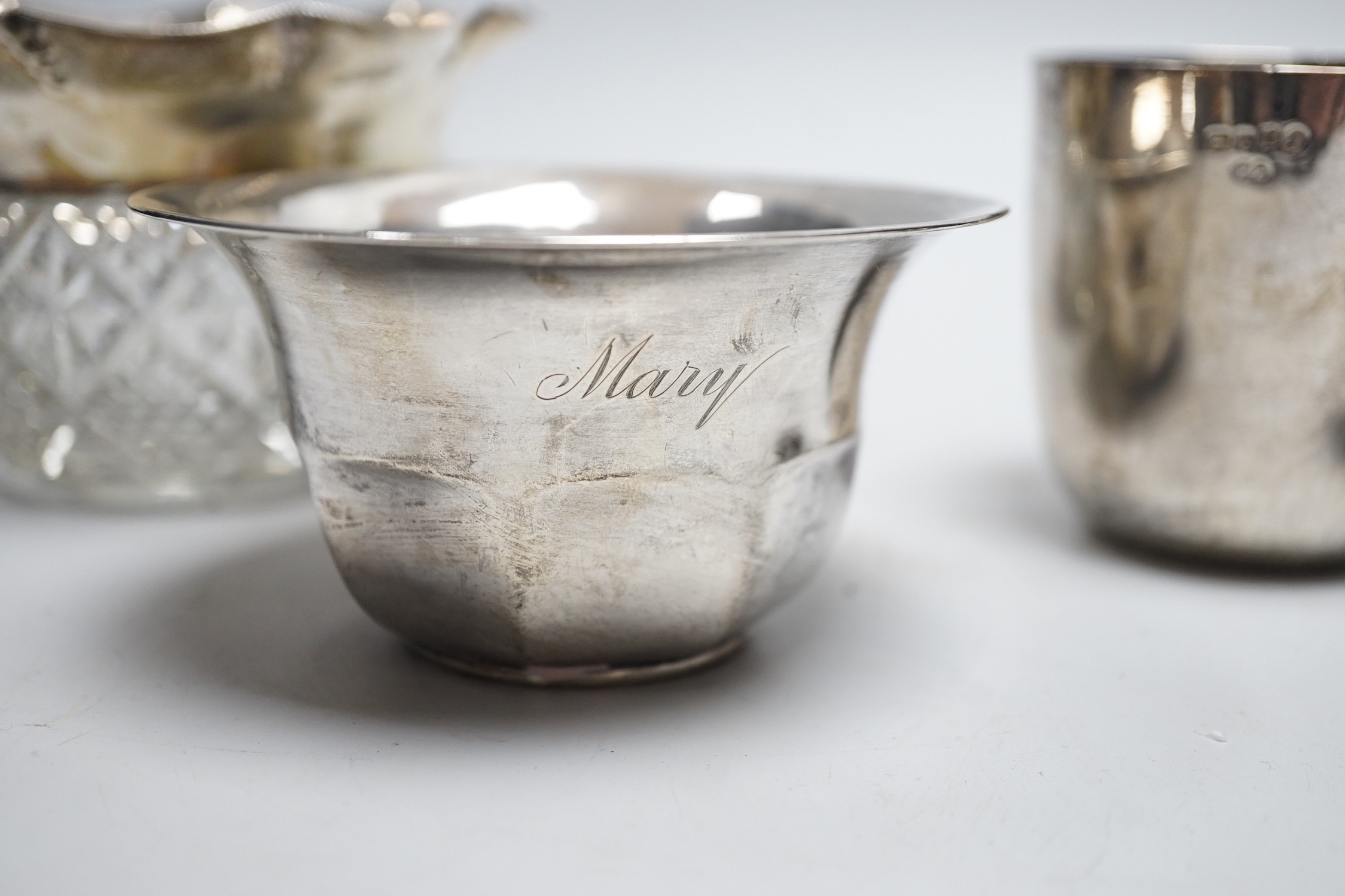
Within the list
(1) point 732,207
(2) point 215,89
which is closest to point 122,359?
(2) point 215,89

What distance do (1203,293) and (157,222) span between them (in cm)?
74

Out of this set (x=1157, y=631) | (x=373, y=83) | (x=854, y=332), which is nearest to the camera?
(x=854, y=332)

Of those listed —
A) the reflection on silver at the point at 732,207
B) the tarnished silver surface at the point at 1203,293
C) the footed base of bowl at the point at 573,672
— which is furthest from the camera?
Answer: the reflection on silver at the point at 732,207

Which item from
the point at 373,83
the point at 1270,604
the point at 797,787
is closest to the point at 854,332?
the point at 797,787

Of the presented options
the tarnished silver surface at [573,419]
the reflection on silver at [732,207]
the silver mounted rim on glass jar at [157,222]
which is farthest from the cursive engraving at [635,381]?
the silver mounted rim on glass jar at [157,222]

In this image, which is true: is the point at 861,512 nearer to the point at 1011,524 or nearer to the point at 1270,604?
the point at 1011,524

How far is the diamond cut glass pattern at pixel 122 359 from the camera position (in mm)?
1003

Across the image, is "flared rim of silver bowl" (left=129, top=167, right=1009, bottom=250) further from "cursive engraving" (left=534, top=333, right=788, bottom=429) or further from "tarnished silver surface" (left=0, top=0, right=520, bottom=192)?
"cursive engraving" (left=534, top=333, right=788, bottom=429)

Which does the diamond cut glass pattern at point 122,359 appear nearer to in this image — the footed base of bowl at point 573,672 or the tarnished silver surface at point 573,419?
the tarnished silver surface at point 573,419

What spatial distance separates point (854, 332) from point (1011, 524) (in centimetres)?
42

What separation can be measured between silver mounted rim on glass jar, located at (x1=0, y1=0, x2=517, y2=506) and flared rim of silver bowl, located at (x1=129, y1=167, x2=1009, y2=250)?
0.27ft

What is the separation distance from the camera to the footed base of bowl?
0.74 m

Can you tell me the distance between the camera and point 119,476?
1060 mm

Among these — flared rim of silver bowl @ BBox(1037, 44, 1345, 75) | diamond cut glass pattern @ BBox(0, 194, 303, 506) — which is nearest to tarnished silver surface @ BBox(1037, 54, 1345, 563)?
flared rim of silver bowl @ BBox(1037, 44, 1345, 75)
